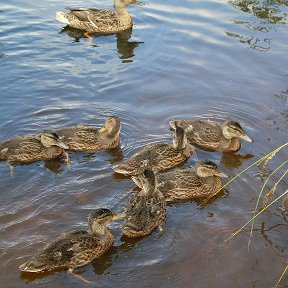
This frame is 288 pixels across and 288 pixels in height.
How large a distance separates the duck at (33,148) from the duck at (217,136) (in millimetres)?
1879

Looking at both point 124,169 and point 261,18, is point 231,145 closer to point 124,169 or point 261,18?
point 124,169

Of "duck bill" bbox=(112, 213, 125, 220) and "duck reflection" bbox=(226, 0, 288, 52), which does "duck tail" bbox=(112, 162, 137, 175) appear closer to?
"duck bill" bbox=(112, 213, 125, 220)

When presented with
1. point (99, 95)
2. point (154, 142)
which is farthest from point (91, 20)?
point (154, 142)

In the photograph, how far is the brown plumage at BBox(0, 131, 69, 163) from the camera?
7.32m

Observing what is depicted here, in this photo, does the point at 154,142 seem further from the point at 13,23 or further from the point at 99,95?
the point at 13,23

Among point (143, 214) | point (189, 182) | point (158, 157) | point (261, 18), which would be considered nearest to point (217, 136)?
point (158, 157)

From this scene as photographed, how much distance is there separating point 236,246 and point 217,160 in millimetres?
2063

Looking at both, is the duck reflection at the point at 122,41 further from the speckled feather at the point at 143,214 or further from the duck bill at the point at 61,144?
the speckled feather at the point at 143,214

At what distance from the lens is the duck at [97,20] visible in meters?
11.9

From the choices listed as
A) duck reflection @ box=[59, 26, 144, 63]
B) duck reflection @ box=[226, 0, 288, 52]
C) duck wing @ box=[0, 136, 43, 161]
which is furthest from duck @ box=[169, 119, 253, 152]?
duck reflection @ box=[226, 0, 288, 52]

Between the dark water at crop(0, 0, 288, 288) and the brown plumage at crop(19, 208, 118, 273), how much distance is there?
4.6 inches

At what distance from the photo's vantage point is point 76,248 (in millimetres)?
5559

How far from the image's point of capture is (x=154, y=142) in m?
7.98

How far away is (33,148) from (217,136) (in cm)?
264
